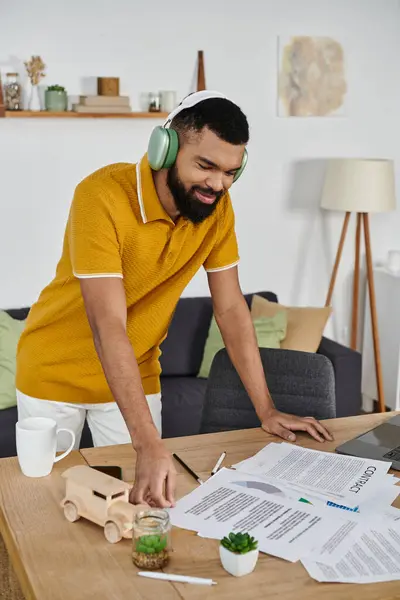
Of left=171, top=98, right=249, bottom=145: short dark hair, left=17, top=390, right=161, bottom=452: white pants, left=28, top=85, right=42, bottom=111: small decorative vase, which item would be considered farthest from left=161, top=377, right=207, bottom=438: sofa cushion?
left=171, top=98, right=249, bottom=145: short dark hair

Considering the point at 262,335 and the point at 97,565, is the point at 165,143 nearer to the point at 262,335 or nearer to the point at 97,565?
the point at 97,565

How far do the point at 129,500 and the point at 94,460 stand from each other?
12.0 inches

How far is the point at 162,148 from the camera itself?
1.83 meters

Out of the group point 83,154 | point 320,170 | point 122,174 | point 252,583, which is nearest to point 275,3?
point 320,170

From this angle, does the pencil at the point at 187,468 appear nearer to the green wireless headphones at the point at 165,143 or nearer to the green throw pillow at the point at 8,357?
the green wireless headphones at the point at 165,143

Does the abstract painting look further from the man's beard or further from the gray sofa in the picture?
the man's beard

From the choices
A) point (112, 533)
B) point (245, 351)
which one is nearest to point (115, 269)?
point (245, 351)

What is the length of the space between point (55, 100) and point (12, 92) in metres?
0.20

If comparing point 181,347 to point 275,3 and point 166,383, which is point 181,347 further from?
point 275,3

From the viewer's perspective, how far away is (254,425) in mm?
2340

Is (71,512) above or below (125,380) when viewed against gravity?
below

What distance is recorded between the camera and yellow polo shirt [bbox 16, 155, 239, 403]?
6.22 feet

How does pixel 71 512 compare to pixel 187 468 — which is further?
pixel 187 468

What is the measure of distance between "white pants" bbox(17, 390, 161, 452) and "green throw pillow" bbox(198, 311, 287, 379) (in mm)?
1636
